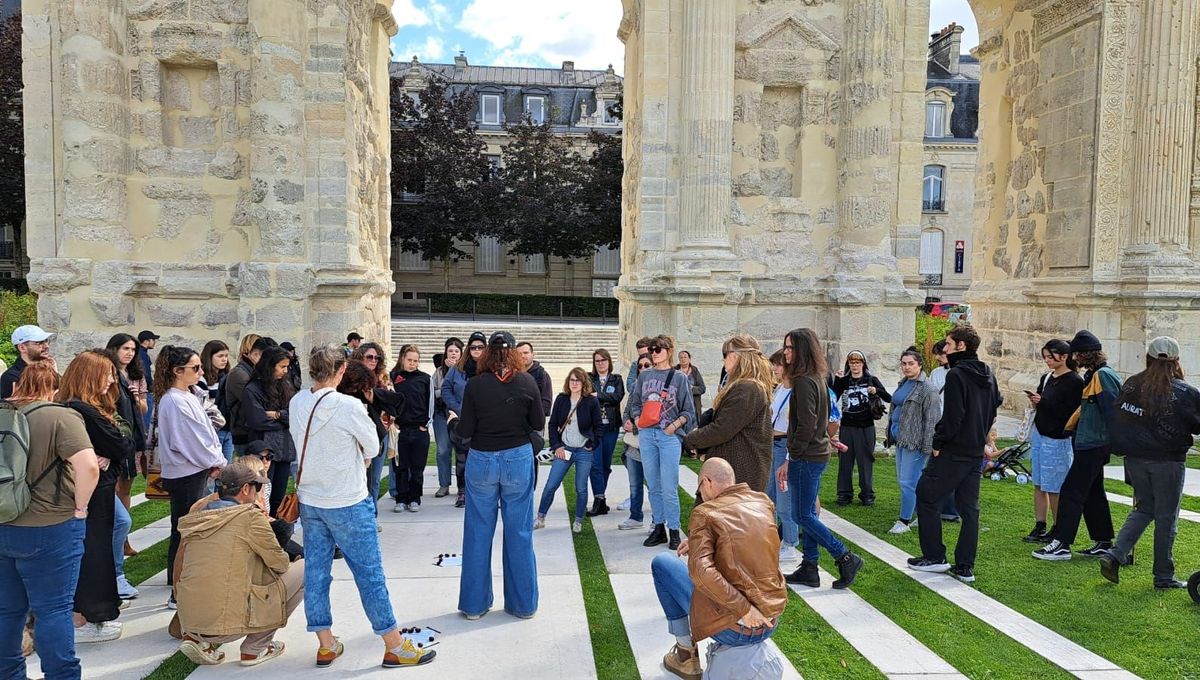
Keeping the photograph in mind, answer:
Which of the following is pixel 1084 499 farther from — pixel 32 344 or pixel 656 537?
pixel 32 344

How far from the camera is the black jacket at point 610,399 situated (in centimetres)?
733

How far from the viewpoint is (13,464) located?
11.7 feet

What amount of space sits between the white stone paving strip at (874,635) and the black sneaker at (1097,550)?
2.32m

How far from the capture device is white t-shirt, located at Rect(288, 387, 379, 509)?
4.25m

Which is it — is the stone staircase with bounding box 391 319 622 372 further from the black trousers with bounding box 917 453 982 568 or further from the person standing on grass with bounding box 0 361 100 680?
the person standing on grass with bounding box 0 361 100 680

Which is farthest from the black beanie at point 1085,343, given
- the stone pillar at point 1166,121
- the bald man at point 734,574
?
the stone pillar at point 1166,121

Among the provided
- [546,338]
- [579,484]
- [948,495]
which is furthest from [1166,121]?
[546,338]

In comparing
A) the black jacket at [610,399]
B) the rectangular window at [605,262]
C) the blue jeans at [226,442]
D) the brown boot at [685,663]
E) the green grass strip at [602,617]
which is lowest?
the green grass strip at [602,617]

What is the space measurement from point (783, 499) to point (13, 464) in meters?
4.86

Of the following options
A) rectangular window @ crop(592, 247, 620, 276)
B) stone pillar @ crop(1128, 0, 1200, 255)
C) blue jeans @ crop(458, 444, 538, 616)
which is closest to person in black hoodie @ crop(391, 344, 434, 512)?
blue jeans @ crop(458, 444, 538, 616)

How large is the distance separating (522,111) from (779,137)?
112 ft

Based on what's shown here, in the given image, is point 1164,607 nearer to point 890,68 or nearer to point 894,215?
point 894,215

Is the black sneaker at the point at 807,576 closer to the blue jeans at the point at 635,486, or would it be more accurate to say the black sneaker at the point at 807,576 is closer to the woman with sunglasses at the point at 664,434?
the woman with sunglasses at the point at 664,434

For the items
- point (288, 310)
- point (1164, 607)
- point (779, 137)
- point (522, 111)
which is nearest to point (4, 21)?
point (522, 111)
